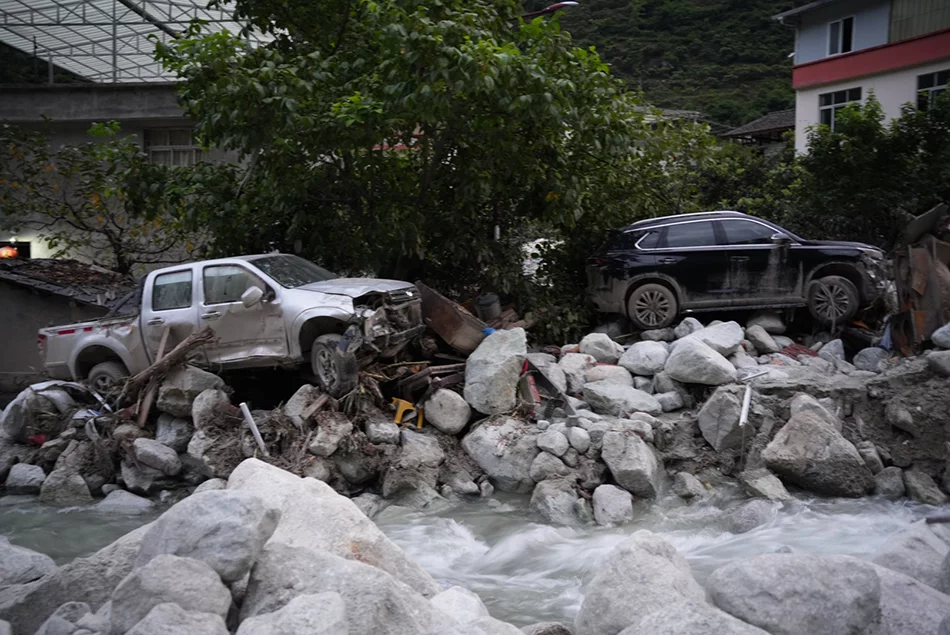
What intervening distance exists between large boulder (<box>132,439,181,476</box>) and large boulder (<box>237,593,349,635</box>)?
6424mm

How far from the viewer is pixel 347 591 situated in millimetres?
4445

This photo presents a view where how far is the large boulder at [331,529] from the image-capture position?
5.61 m

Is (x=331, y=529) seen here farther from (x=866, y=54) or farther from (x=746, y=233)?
(x=866, y=54)

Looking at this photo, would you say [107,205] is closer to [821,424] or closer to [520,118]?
[520,118]

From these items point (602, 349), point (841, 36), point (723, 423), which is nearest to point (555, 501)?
point (723, 423)

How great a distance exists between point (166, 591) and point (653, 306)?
10184 mm

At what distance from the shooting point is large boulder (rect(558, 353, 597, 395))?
36.9 feet

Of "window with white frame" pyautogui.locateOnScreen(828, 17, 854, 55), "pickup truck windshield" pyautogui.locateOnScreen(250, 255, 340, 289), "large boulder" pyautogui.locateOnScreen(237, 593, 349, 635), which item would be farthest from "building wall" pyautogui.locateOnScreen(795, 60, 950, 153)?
"large boulder" pyautogui.locateOnScreen(237, 593, 349, 635)

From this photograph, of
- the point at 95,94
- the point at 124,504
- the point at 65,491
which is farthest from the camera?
the point at 95,94

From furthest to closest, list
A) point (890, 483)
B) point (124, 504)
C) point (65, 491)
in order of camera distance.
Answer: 1. point (65, 491)
2. point (124, 504)
3. point (890, 483)

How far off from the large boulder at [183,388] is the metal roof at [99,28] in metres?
9.67

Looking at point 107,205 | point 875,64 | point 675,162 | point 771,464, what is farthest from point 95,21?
point 875,64

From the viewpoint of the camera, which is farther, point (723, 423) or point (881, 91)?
point (881, 91)

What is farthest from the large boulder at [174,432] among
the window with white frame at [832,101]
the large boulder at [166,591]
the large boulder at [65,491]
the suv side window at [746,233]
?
the window with white frame at [832,101]
